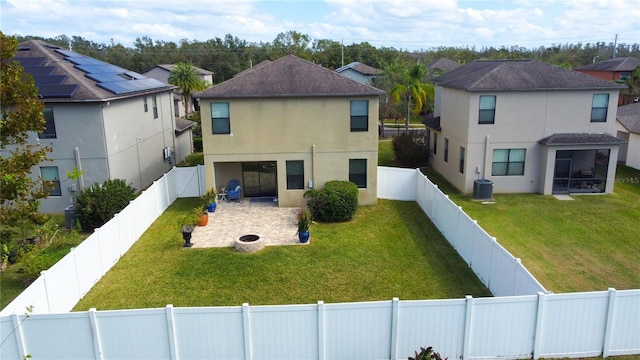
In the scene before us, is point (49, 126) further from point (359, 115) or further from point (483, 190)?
point (483, 190)

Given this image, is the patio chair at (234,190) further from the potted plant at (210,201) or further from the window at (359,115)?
the window at (359,115)

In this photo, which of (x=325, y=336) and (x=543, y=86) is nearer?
(x=325, y=336)

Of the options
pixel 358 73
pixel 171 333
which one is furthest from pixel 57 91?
pixel 358 73

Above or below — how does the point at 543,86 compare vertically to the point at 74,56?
below

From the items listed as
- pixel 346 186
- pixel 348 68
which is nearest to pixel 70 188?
pixel 346 186

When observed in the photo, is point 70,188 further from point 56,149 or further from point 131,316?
point 131,316

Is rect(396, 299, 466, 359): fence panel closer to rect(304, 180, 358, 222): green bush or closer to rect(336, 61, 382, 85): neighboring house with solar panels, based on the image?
rect(304, 180, 358, 222): green bush
